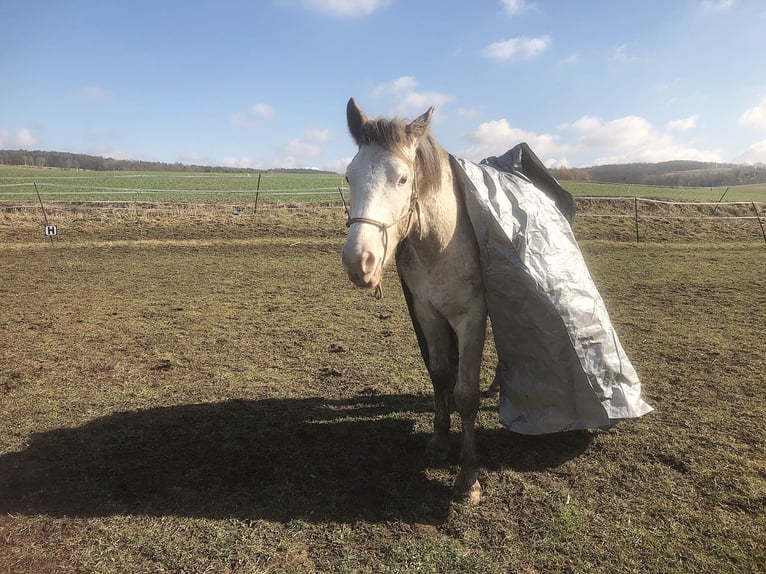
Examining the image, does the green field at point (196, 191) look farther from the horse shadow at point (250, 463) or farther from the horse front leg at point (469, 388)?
the horse front leg at point (469, 388)

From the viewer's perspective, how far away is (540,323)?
3.12 m

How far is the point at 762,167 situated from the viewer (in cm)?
6544

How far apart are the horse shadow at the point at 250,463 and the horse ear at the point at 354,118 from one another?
7.51ft

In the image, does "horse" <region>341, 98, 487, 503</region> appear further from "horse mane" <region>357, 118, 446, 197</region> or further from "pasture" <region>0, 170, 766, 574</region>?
"pasture" <region>0, 170, 766, 574</region>

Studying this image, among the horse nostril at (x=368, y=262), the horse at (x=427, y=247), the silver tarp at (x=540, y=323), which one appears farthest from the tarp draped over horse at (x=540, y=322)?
the horse nostril at (x=368, y=262)

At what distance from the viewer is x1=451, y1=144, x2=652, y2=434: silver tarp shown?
3.03 m

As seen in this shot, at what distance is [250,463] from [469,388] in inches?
68.0

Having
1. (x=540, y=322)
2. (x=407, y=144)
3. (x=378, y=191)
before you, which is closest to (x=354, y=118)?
(x=407, y=144)

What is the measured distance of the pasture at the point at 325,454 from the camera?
252cm

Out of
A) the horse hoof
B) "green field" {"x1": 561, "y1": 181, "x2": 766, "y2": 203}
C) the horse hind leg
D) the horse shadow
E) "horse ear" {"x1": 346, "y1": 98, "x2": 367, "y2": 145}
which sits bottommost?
the horse shadow

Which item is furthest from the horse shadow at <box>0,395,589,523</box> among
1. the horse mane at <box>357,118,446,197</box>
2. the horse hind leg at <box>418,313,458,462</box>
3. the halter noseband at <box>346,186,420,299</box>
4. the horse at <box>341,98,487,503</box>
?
the horse mane at <box>357,118,446,197</box>

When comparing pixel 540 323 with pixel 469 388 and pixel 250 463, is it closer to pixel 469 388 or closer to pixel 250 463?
pixel 469 388

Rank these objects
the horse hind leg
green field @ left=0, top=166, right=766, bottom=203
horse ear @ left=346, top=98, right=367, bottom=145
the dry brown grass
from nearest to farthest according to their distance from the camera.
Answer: the dry brown grass, horse ear @ left=346, top=98, right=367, bottom=145, the horse hind leg, green field @ left=0, top=166, right=766, bottom=203

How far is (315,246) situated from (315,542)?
11.9m
